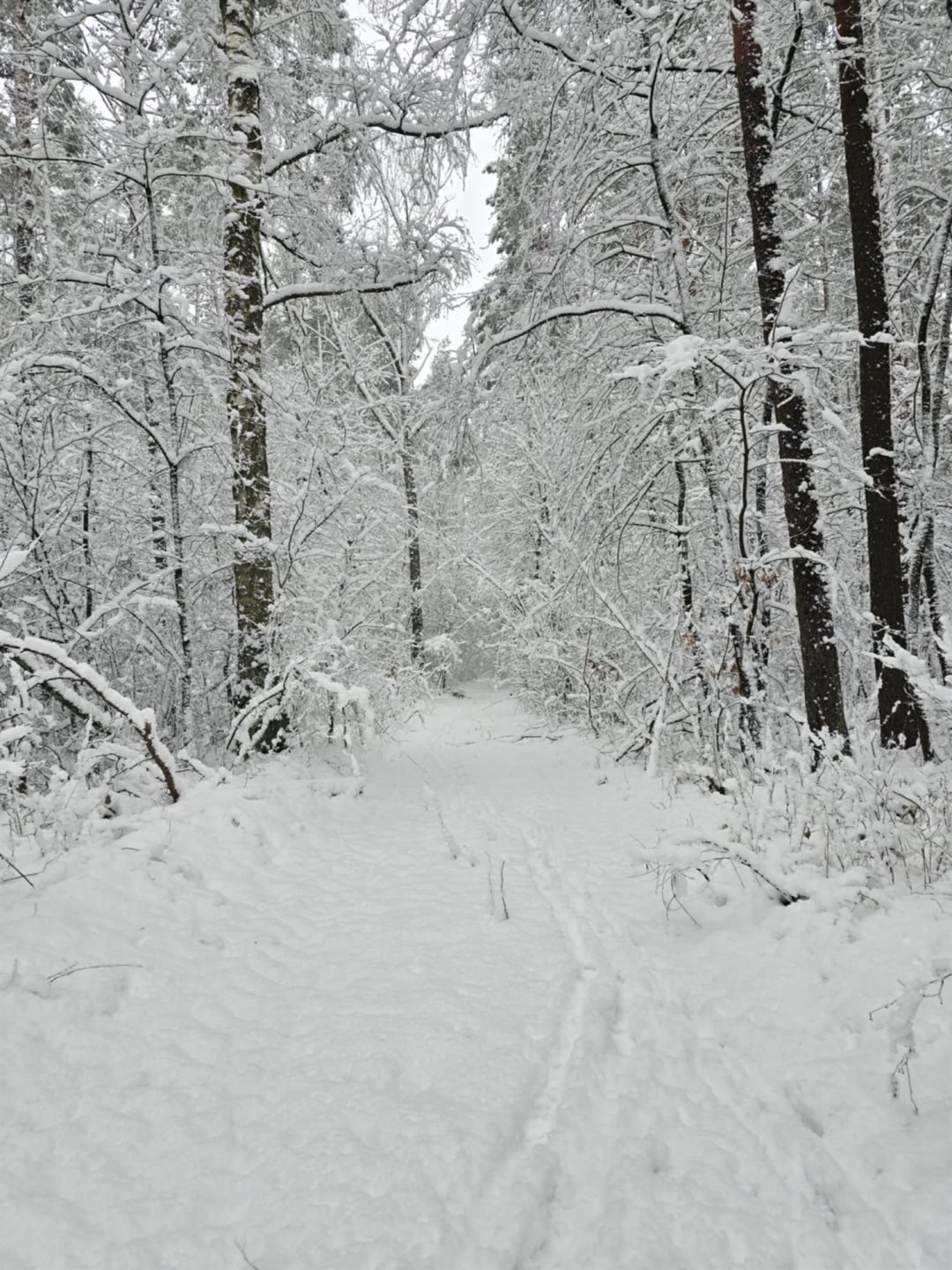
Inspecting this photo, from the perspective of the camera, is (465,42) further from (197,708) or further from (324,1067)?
(324,1067)

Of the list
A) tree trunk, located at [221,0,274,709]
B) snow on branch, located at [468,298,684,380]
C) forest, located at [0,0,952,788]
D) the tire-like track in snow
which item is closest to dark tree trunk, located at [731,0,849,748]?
forest, located at [0,0,952,788]

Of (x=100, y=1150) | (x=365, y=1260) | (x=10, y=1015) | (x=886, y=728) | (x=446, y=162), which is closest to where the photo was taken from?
(x=365, y=1260)

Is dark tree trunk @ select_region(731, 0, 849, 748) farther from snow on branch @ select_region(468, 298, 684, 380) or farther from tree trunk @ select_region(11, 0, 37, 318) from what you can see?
tree trunk @ select_region(11, 0, 37, 318)

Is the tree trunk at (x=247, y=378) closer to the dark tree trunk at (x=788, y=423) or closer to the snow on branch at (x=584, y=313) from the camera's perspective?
the snow on branch at (x=584, y=313)

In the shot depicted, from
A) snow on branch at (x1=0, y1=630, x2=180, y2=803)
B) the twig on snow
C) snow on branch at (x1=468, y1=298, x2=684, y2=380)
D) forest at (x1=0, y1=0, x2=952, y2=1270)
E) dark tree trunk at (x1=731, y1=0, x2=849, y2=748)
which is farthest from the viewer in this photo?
snow on branch at (x1=468, y1=298, x2=684, y2=380)

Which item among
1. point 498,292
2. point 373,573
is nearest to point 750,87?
point 498,292

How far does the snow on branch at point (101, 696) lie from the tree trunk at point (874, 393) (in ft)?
18.6

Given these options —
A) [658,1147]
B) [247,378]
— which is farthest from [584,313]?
[658,1147]

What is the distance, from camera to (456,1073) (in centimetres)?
246

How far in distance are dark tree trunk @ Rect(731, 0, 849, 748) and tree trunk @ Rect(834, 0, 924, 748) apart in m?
0.42

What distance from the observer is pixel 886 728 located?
18.4 feet

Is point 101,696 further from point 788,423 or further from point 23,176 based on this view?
point 23,176

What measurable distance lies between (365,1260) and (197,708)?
611cm

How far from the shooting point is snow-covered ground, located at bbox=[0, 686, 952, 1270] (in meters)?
1.81
